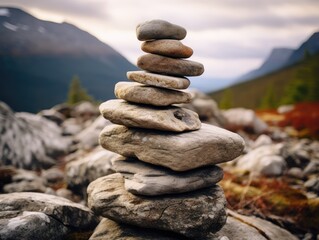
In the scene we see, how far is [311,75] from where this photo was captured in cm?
6794

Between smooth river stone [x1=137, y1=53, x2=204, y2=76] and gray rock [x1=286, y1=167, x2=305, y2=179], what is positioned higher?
smooth river stone [x1=137, y1=53, x2=204, y2=76]

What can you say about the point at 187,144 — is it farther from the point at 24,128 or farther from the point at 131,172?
the point at 24,128

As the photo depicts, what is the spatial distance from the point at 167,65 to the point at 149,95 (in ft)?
3.62

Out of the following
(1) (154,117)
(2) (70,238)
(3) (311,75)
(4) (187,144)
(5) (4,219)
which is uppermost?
(3) (311,75)

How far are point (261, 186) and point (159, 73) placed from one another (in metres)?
8.73

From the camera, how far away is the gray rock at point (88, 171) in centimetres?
1400

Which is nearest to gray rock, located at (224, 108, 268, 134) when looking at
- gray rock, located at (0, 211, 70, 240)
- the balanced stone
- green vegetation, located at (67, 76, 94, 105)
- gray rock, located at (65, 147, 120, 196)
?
gray rock, located at (65, 147, 120, 196)

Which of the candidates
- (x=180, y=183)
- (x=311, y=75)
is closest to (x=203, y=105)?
(x=180, y=183)

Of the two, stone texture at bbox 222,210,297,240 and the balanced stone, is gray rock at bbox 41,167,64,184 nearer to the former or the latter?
the balanced stone

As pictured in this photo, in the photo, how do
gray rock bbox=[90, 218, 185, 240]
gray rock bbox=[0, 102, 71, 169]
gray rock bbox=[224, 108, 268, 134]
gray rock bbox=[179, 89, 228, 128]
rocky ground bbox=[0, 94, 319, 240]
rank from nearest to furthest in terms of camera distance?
gray rock bbox=[90, 218, 185, 240], rocky ground bbox=[0, 94, 319, 240], gray rock bbox=[0, 102, 71, 169], gray rock bbox=[179, 89, 228, 128], gray rock bbox=[224, 108, 268, 134]

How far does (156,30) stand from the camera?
28.2ft

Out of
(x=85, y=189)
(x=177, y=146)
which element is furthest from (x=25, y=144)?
(x=177, y=146)

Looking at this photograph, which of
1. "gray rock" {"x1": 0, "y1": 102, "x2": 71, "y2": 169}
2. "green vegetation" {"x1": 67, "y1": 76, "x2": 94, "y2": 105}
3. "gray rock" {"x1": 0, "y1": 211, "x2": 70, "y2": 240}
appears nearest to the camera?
"gray rock" {"x1": 0, "y1": 211, "x2": 70, "y2": 240}

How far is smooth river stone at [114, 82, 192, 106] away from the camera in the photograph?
8664 mm
